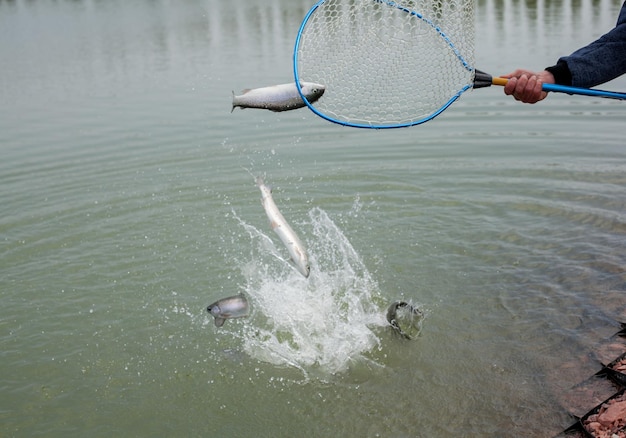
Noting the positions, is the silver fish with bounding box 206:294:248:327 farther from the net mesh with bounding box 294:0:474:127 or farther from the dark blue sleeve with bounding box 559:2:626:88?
the dark blue sleeve with bounding box 559:2:626:88

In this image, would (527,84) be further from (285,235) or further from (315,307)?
(315,307)

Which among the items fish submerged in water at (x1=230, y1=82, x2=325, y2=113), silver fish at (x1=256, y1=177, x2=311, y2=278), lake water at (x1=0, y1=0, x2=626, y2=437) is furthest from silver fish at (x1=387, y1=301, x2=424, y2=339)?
fish submerged in water at (x1=230, y1=82, x2=325, y2=113)

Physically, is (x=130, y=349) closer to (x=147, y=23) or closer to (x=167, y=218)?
(x=167, y=218)

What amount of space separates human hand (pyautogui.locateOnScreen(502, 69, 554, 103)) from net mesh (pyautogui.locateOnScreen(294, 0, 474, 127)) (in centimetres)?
37

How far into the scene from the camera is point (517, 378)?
5113 millimetres

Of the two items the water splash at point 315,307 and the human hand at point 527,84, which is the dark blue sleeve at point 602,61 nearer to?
the human hand at point 527,84

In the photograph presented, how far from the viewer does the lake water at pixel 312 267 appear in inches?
199

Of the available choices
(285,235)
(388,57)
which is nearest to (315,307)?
(285,235)

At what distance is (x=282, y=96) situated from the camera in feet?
14.8

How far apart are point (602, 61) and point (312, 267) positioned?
3.43m

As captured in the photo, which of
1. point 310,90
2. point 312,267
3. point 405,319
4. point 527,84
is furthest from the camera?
point 312,267

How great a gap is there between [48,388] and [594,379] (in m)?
4.36

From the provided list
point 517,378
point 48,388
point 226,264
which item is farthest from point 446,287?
point 48,388

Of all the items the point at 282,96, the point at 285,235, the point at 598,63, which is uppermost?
the point at 598,63
